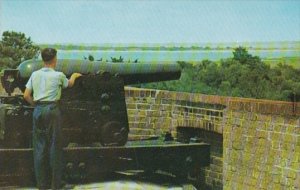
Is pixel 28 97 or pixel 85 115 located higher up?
pixel 28 97

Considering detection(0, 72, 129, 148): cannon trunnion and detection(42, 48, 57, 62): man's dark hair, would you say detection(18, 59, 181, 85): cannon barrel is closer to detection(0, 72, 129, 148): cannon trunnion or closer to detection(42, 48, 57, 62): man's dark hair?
detection(0, 72, 129, 148): cannon trunnion

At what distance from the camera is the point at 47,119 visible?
6.23 meters

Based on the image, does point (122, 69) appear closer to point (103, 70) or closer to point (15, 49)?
point (103, 70)

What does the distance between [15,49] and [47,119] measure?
1273 millimetres

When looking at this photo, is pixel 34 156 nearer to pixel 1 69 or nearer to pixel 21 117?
pixel 21 117

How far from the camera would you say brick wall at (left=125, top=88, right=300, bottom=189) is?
6.21 m

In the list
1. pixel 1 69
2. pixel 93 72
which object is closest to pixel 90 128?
pixel 93 72

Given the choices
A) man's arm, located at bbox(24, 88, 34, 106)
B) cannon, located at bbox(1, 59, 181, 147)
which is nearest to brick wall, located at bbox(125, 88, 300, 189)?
cannon, located at bbox(1, 59, 181, 147)

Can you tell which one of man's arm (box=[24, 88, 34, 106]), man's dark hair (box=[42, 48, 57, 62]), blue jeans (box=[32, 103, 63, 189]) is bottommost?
blue jeans (box=[32, 103, 63, 189])

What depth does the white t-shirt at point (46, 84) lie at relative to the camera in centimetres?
618

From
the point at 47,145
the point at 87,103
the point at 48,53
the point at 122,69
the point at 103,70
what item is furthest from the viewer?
the point at 122,69

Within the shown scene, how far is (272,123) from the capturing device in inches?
253

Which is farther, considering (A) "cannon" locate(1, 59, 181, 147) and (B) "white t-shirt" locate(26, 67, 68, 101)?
(A) "cannon" locate(1, 59, 181, 147)

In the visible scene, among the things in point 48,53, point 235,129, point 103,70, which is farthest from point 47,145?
point 235,129
